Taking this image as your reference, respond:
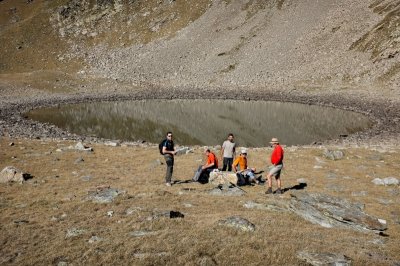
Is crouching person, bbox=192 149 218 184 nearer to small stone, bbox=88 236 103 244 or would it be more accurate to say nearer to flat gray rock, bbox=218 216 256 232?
flat gray rock, bbox=218 216 256 232

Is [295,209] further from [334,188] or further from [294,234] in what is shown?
[334,188]

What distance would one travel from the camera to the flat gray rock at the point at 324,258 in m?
11.1

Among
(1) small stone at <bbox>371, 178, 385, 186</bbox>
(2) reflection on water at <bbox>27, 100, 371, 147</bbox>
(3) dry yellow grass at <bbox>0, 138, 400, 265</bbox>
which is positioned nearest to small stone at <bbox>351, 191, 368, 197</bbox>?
(3) dry yellow grass at <bbox>0, 138, 400, 265</bbox>

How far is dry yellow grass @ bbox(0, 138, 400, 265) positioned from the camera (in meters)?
11.3

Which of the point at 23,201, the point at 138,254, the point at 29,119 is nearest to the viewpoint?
the point at 138,254

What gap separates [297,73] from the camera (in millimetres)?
81125

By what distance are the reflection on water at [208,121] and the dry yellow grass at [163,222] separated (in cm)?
1859

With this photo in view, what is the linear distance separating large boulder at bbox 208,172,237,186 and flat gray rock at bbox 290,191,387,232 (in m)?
4.18

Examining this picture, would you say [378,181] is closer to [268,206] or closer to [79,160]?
[268,206]

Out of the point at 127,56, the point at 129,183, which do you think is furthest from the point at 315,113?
the point at 127,56

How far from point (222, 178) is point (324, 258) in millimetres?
9664

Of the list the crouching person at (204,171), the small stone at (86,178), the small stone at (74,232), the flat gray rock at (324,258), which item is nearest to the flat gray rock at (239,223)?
the flat gray rock at (324,258)

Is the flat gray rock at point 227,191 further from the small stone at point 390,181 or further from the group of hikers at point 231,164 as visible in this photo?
the small stone at point 390,181

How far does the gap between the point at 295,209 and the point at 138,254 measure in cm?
700
